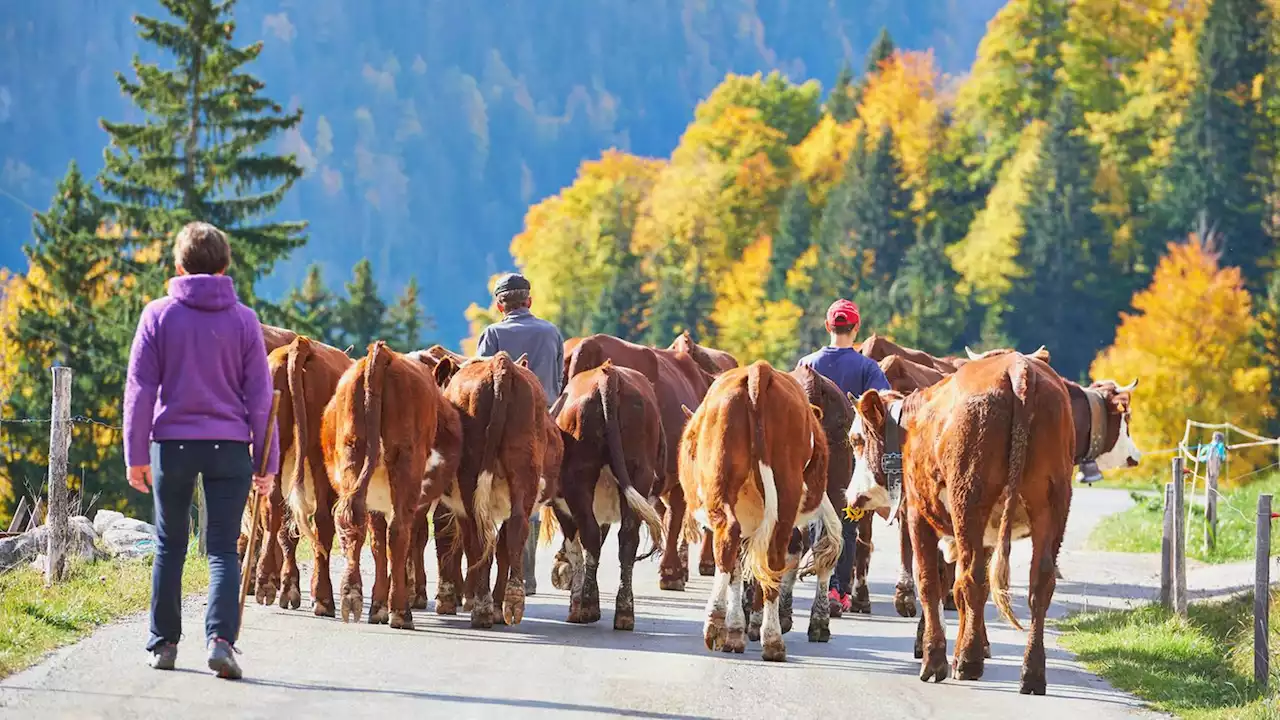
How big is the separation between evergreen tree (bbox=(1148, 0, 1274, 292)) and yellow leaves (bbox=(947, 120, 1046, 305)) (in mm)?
6339

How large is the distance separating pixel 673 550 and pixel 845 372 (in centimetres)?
250

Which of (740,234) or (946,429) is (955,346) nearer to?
(740,234)

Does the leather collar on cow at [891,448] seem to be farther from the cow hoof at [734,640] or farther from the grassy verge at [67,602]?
the grassy verge at [67,602]

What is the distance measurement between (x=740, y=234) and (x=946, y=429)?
292 ft

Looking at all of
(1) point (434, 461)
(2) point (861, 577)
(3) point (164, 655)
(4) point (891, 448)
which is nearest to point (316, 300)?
(2) point (861, 577)

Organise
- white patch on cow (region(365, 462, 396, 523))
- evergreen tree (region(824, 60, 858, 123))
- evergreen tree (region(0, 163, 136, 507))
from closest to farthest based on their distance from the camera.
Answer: white patch on cow (region(365, 462, 396, 523)) → evergreen tree (region(0, 163, 136, 507)) → evergreen tree (region(824, 60, 858, 123))

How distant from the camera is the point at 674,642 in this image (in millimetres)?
11695

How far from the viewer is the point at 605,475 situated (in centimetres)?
1282

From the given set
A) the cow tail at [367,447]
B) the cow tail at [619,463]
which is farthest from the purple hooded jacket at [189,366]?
Result: the cow tail at [619,463]

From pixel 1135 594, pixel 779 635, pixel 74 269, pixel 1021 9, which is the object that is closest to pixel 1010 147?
pixel 1021 9

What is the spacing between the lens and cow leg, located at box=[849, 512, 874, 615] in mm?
14164

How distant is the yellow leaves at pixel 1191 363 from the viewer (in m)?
58.6

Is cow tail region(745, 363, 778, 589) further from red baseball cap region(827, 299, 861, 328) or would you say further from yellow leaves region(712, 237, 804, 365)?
yellow leaves region(712, 237, 804, 365)

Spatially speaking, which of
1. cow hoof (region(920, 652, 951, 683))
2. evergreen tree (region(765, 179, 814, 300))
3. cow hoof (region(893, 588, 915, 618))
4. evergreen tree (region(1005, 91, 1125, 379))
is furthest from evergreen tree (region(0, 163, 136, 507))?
evergreen tree (region(765, 179, 814, 300))
